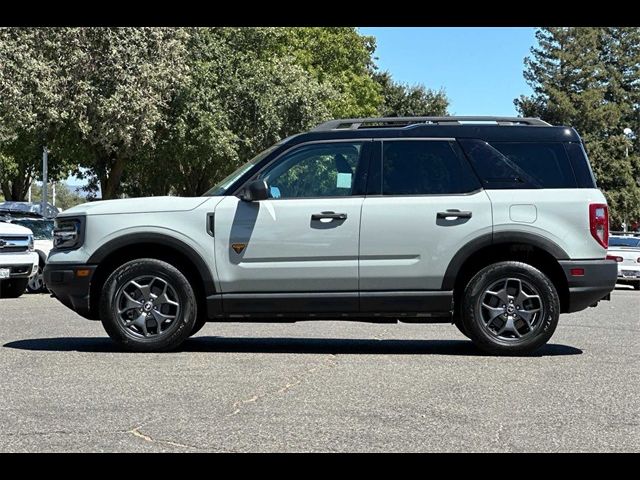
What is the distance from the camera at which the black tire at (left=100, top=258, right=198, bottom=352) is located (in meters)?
9.53

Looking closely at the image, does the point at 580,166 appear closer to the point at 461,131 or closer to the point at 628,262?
the point at 461,131

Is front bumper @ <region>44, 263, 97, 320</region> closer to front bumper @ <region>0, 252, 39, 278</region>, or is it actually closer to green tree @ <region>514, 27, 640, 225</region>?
front bumper @ <region>0, 252, 39, 278</region>

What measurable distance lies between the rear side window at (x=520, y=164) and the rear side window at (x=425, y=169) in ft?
0.38

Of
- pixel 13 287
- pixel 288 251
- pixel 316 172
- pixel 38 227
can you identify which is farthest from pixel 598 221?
pixel 38 227

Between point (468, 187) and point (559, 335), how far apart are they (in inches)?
115

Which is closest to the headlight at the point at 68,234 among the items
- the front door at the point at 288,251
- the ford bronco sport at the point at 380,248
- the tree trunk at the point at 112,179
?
the ford bronco sport at the point at 380,248

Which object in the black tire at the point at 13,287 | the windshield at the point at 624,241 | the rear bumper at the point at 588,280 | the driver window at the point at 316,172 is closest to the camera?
the rear bumper at the point at 588,280

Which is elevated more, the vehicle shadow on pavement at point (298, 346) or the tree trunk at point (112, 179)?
the tree trunk at point (112, 179)

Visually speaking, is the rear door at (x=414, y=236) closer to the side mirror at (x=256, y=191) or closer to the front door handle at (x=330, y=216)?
the front door handle at (x=330, y=216)

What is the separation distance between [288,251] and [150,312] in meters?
1.31

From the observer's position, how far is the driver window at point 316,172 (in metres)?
9.72

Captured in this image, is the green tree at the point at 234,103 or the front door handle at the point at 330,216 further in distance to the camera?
the green tree at the point at 234,103
